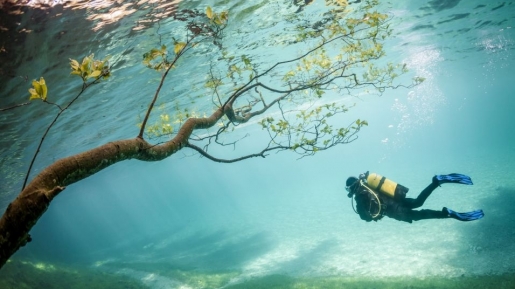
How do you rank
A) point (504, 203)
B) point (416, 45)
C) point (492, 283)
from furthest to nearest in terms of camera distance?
point (416, 45), point (504, 203), point (492, 283)

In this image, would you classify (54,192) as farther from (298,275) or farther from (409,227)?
(409,227)

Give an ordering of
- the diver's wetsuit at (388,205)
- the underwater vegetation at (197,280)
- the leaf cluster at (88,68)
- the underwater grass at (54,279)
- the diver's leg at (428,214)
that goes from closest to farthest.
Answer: the leaf cluster at (88,68)
the diver's leg at (428,214)
the diver's wetsuit at (388,205)
the underwater vegetation at (197,280)
the underwater grass at (54,279)

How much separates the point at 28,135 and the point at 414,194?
3467 centimetres

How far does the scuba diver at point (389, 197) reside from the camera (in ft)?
24.9

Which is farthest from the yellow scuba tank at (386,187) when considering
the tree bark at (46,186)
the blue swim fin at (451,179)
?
the tree bark at (46,186)

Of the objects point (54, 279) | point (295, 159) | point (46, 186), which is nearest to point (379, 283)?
Answer: point (295, 159)

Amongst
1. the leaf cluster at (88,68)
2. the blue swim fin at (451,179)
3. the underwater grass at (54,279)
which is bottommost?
the underwater grass at (54,279)

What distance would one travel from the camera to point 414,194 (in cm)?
3084

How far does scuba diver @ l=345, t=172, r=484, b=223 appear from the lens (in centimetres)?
760

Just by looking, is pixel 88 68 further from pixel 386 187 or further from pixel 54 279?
pixel 54 279

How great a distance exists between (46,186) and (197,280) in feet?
64.9

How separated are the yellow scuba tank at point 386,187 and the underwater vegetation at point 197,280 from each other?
25.0ft

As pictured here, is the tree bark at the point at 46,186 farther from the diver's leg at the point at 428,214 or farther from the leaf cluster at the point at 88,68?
the diver's leg at the point at 428,214

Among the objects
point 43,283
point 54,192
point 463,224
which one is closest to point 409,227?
point 463,224
